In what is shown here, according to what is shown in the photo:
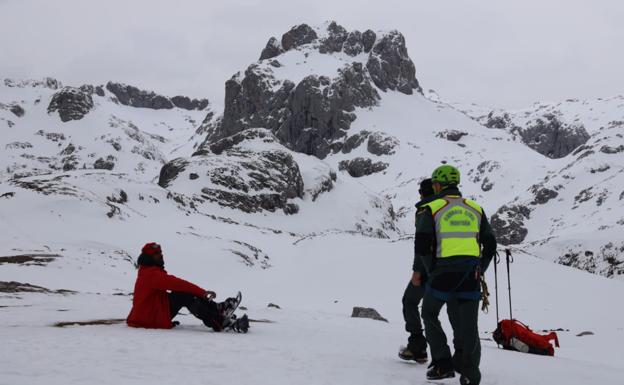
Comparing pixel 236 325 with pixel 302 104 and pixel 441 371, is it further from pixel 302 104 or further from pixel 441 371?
pixel 302 104

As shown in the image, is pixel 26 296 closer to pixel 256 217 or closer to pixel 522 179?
pixel 256 217

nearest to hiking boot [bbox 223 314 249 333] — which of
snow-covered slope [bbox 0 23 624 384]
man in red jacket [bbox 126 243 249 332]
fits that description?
man in red jacket [bbox 126 243 249 332]

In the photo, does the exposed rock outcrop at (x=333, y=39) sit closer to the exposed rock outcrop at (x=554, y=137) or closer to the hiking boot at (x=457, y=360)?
the exposed rock outcrop at (x=554, y=137)

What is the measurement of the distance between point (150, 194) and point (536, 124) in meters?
185

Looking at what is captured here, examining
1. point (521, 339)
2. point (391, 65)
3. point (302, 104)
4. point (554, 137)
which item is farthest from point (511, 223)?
point (554, 137)

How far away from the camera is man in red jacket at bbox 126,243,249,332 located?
28.8 feet

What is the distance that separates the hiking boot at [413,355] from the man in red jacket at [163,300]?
3133 millimetres

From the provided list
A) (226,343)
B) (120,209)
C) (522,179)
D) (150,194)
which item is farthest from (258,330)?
(522,179)

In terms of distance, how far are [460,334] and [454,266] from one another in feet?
2.73

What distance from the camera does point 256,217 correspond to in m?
63.6

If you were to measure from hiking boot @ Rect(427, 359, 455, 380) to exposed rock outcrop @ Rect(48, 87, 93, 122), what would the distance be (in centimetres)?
17226

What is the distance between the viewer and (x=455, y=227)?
243 inches

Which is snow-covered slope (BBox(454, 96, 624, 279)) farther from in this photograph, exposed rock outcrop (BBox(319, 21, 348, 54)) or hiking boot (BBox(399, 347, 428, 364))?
exposed rock outcrop (BBox(319, 21, 348, 54))

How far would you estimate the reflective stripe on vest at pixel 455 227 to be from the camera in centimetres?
614
